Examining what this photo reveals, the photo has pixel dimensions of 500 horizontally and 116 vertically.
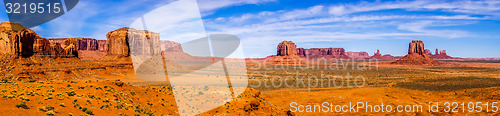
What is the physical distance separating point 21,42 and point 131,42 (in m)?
37.5

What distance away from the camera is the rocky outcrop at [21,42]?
41500 mm

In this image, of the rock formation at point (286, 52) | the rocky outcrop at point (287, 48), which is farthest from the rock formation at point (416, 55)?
the rocky outcrop at point (287, 48)

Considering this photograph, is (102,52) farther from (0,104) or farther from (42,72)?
(0,104)

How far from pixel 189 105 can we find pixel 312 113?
49.4ft

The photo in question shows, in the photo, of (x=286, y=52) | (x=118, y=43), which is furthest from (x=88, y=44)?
(x=286, y=52)

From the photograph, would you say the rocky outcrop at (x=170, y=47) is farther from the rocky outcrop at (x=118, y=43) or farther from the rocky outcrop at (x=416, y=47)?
the rocky outcrop at (x=416, y=47)

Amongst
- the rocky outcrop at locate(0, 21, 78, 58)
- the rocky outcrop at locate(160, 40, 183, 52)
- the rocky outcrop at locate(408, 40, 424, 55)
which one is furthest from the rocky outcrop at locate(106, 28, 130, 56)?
the rocky outcrop at locate(408, 40, 424, 55)

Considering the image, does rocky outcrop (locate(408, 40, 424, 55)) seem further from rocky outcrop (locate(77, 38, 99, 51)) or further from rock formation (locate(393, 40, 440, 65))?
rocky outcrop (locate(77, 38, 99, 51))

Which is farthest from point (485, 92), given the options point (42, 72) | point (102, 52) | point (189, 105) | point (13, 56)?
point (102, 52)

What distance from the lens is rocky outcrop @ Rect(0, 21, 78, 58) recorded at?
41500 mm

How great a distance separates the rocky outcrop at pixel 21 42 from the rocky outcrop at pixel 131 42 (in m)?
20.9

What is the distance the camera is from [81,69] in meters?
49.9

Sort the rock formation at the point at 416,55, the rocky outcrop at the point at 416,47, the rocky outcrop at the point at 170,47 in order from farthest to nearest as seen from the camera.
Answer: the rocky outcrop at the point at 170,47, the rocky outcrop at the point at 416,47, the rock formation at the point at 416,55

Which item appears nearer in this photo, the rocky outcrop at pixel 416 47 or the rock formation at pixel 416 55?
the rock formation at pixel 416 55
